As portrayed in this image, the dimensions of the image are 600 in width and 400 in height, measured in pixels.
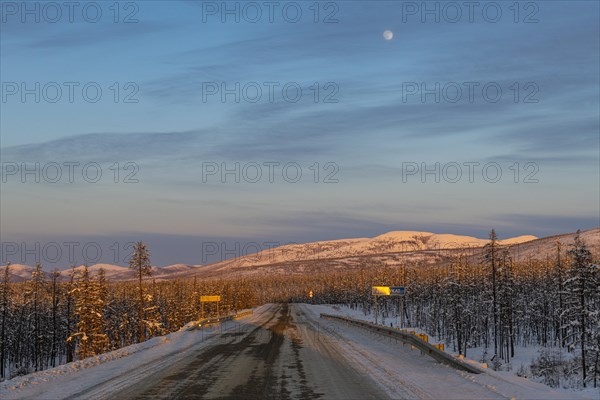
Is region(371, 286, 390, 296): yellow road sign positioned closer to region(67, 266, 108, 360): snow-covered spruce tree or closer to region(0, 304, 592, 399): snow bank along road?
region(0, 304, 592, 399): snow bank along road

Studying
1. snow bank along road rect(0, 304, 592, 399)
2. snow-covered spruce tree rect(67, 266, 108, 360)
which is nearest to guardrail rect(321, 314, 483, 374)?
snow bank along road rect(0, 304, 592, 399)

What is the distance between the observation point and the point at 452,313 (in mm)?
87062

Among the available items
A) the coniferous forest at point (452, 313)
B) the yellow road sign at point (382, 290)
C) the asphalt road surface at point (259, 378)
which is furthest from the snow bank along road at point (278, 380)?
the coniferous forest at point (452, 313)

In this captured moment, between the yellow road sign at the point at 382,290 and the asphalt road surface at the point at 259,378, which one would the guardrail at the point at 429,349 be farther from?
the asphalt road surface at the point at 259,378

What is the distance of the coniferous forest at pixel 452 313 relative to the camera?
177 ft

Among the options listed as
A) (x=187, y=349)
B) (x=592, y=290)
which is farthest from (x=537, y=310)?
(x=187, y=349)

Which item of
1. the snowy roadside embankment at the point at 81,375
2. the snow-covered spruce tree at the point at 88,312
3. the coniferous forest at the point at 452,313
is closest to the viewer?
the snowy roadside embankment at the point at 81,375

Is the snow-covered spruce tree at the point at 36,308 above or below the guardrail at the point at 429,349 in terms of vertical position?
below

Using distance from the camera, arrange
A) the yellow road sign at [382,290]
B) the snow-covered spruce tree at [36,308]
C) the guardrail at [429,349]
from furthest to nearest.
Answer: the snow-covered spruce tree at [36,308]
the yellow road sign at [382,290]
the guardrail at [429,349]

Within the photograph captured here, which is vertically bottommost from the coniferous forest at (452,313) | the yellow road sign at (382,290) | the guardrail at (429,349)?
the coniferous forest at (452,313)

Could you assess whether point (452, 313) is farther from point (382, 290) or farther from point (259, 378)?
point (259, 378)

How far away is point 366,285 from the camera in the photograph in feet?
544

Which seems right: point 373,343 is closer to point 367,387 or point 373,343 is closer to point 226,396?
point 367,387

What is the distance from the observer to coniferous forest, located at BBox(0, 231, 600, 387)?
53938 millimetres
